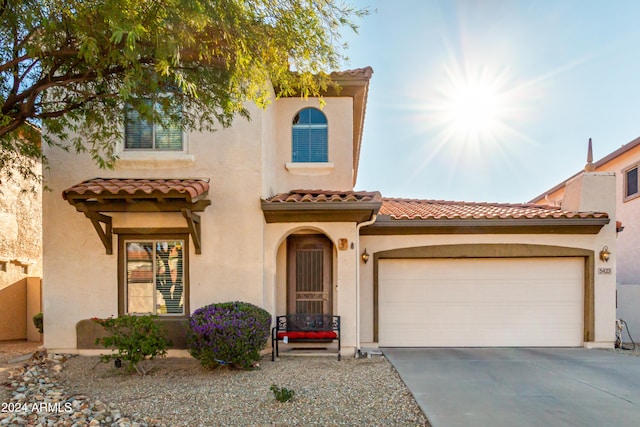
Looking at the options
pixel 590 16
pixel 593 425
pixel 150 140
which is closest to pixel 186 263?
pixel 150 140

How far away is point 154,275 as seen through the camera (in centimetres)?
835

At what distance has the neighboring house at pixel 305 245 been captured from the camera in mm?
8250

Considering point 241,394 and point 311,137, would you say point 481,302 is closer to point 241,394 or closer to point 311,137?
point 311,137

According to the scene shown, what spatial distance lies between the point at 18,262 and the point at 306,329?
Result: 9.88 metres

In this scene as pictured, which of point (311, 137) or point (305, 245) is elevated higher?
point (311, 137)

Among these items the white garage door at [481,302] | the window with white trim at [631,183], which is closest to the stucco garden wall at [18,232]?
the white garage door at [481,302]

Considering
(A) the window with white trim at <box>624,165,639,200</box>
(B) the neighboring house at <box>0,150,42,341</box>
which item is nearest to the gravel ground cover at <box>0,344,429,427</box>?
(B) the neighboring house at <box>0,150,42,341</box>

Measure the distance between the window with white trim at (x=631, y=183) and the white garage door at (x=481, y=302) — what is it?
7051 millimetres

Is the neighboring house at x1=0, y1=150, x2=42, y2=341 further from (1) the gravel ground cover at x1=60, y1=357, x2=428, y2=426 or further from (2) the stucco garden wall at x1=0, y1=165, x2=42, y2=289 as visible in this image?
(1) the gravel ground cover at x1=60, y1=357, x2=428, y2=426

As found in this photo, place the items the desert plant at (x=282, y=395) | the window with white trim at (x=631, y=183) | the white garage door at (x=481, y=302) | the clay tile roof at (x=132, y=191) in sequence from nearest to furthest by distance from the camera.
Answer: the desert plant at (x=282, y=395) → the clay tile roof at (x=132, y=191) → the white garage door at (x=481, y=302) → the window with white trim at (x=631, y=183)

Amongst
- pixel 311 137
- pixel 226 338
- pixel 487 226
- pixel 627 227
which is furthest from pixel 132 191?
pixel 627 227

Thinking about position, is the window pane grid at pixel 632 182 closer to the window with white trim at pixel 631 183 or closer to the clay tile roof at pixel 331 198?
the window with white trim at pixel 631 183

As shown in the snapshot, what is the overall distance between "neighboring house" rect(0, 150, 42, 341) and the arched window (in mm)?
7267

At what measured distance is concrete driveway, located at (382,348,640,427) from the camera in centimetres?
493
